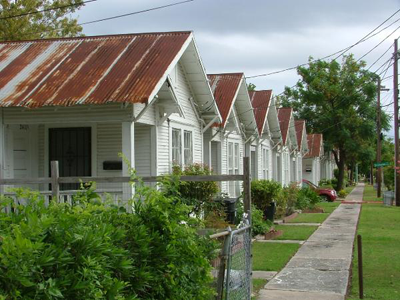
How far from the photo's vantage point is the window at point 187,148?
15.8 metres

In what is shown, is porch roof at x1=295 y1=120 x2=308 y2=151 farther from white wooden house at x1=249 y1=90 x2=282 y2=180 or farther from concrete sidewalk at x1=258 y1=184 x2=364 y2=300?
concrete sidewalk at x1=258 y1=184 x2=364 y2=300

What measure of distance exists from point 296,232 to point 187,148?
13.1 ft

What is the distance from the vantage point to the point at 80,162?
13672 millimetres

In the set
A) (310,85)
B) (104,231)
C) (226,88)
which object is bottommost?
(104,231)

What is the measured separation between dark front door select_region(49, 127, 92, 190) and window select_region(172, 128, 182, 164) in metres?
2.34

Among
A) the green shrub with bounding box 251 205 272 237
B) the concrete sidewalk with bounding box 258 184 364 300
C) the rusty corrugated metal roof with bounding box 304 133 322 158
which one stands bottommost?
the concrete sidewalk with bounding box 258 184 364 300

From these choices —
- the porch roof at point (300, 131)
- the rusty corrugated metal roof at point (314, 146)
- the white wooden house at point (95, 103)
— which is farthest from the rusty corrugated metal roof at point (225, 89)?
the rusty corrugated metal roof at point (314, 146)

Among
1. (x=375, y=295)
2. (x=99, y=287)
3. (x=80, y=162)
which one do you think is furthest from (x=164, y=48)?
(x=99, y=287)

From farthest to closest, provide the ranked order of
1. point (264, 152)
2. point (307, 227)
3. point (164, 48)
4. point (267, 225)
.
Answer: point (264, 152) < point (307, 227) < point (267, 225) < point (164, 48)

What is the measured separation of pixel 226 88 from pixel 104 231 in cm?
1555

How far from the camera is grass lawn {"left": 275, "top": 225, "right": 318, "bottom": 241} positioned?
15266 mm

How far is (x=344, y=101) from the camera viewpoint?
44.9m

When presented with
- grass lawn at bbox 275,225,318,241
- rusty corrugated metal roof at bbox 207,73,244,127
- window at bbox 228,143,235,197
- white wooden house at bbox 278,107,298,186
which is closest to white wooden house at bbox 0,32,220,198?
rusty corrugated metal roof at bbox 207,73,244,127

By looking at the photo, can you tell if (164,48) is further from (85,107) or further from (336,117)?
(336,117)
